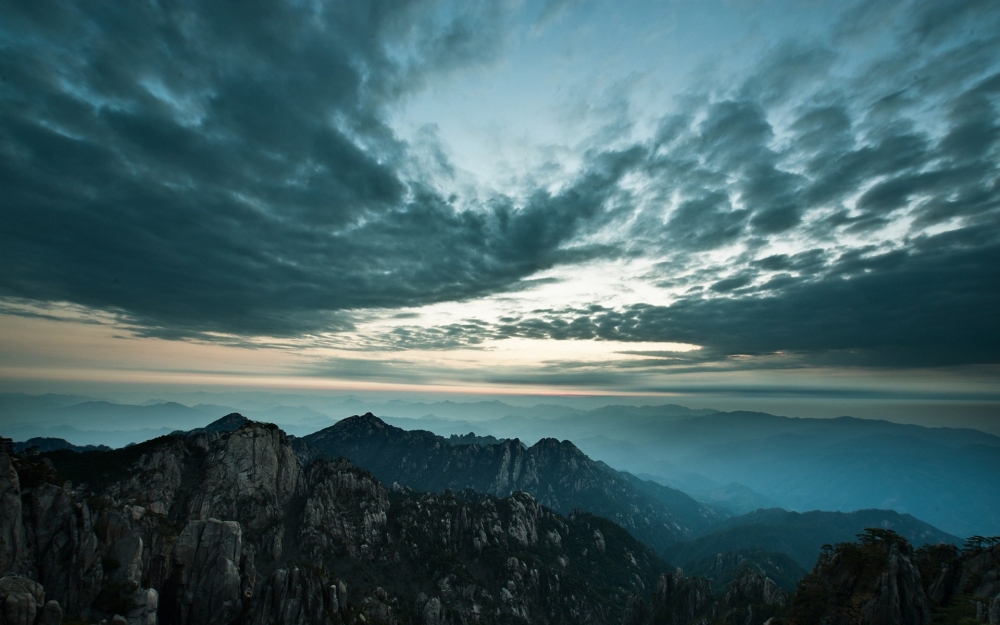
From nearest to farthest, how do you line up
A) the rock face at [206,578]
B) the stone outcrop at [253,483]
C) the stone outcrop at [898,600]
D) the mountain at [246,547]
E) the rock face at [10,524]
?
the rock face at [10,524] < the mountain at [246,547] < the stone outcrop at [898,600] < the rock face at [206,578] < the stone outcrop at [253,483]

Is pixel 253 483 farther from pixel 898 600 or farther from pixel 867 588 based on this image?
pixel 898 600

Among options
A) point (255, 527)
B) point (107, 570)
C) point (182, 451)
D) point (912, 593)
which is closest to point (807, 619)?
point (912, 593)

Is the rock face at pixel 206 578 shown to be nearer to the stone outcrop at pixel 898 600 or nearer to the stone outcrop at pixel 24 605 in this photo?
the stone outcrop at pixel 24 605

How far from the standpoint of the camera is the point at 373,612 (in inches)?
4289

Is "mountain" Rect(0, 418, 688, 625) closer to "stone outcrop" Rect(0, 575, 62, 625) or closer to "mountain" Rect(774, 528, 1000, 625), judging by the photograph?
"stone outcrop" Rect(0, 575, 62, 625)

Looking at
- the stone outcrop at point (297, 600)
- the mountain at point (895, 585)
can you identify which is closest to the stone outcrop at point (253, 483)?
the stone outcrop at point (297, 600)

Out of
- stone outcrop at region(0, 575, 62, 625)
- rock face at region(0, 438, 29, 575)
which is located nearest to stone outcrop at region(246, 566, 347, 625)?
rock face at region(0, 438, 29, 575)

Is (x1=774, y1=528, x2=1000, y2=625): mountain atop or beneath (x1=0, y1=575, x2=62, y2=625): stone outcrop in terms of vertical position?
beneath

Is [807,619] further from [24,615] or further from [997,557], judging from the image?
[24,615]

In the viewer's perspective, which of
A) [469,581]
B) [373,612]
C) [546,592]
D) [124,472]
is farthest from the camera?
[546,592]

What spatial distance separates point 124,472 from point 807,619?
7409 inches

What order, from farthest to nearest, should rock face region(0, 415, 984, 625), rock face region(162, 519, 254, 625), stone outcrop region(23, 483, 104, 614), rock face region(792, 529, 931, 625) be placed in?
rock face region(162, 519, 254, 625), rock face region(792, 529, 931, 625), rock face region(0, 415, 984, 625), stone outcrop region(23, 483, 104, 614)

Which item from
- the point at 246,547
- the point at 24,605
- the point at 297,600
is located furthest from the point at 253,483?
the point at 24,605

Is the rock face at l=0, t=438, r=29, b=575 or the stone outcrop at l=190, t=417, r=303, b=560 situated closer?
the rock face at l=0, t=438, r=29, b=575
